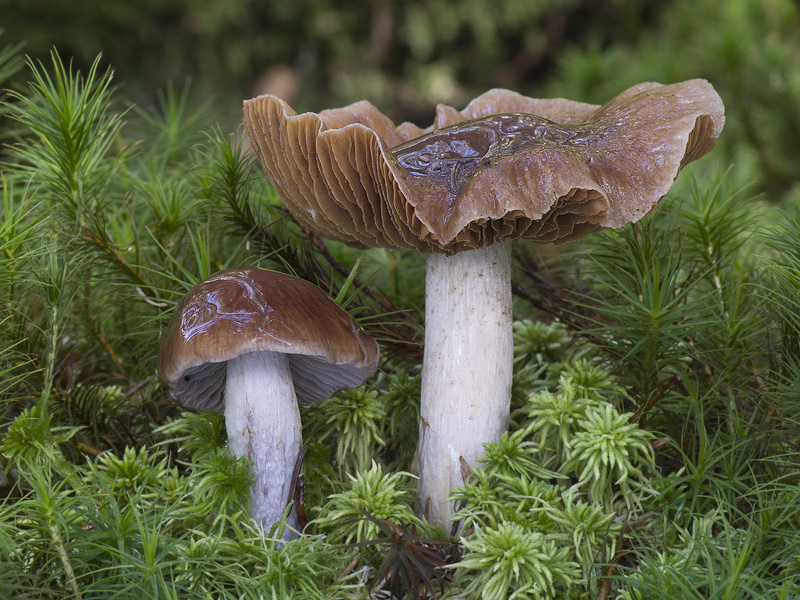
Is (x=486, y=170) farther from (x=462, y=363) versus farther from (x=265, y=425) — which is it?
(x=265, y=425)

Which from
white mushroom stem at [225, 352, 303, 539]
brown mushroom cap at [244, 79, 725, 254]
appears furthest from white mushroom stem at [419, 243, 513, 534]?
white mushroom stem at [225, 352, 303, 539]

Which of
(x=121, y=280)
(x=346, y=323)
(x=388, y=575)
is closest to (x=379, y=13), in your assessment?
(x=121, y=280)

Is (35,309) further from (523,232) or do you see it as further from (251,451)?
(523,232)

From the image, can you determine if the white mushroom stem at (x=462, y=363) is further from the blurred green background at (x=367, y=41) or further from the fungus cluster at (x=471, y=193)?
the blurred green background at (x=367, y=41)

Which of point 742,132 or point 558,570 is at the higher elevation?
point 742,132

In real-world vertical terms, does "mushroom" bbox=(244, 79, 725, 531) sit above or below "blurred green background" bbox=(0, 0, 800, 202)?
below

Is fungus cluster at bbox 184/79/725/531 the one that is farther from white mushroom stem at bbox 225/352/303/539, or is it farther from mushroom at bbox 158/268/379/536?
white mushroom stem at bbox 225/352/303/539
